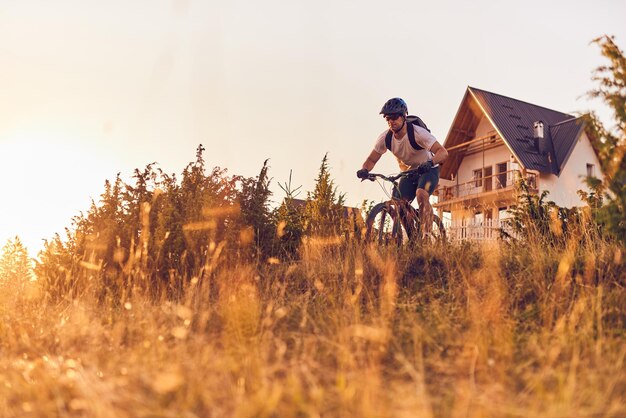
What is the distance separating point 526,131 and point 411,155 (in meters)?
25.3

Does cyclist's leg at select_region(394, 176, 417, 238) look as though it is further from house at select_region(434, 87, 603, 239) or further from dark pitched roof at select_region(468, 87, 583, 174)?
dark pitched roof at select_region(468, 87, 583, 174)

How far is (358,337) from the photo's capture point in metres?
4.28

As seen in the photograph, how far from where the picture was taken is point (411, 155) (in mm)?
8641

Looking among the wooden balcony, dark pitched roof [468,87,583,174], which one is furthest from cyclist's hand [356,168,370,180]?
the wooden balcony

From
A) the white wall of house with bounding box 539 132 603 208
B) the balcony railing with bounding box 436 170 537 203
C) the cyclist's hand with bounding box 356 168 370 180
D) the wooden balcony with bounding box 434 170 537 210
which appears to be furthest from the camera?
the balcony railing with bounding box 436 170 537 203

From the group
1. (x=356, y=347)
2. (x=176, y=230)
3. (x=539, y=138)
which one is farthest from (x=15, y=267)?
(x=539, y=138)

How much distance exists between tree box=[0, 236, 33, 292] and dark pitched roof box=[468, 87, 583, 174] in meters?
23.0

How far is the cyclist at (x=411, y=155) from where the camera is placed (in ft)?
26.9

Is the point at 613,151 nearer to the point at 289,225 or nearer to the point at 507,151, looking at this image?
the point at 289,225

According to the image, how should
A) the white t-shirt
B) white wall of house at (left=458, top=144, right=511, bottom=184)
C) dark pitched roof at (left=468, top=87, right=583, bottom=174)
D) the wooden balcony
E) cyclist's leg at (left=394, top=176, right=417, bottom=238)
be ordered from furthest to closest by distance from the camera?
white wall of house at (left=458, top=144, right=511, bottom=184) → the wooden balcony → dark pitched roof at (left=468, top=87, right=583, bottom=174) → cyclist's leg at (left=394, top=176, right=417, bottom=238) → the white t-shirt

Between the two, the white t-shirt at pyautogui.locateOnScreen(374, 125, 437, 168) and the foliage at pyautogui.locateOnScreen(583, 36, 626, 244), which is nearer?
the foliage at pyautogui.locateOnScreen(583, 36, 626, 244)

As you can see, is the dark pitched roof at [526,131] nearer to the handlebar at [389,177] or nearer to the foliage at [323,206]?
the foliage at [323,206]

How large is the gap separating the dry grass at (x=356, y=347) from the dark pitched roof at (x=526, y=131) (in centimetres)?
2466

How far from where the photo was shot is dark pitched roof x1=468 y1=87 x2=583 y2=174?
3034cm
